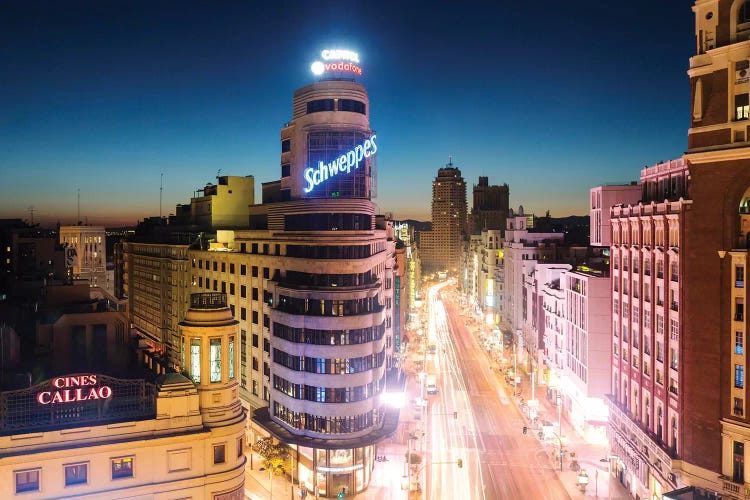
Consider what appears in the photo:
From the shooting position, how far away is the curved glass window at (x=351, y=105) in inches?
2876

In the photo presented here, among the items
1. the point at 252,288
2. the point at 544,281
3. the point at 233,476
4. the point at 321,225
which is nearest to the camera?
the point at 233,476

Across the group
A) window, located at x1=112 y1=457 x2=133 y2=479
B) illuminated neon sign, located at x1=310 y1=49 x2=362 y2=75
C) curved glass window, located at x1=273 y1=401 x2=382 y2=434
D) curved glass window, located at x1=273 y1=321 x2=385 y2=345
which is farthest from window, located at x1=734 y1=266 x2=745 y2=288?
window, located at x1=112 y1=457 x2=133 y2=479

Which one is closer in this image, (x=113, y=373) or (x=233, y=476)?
(x=233, y=476)

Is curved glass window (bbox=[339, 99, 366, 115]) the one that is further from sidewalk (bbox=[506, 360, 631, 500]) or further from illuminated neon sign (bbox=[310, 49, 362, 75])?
sidewalk (bbox=[506, 360, 631, 500])

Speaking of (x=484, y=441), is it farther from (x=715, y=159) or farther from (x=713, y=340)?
(x=715, y=159)

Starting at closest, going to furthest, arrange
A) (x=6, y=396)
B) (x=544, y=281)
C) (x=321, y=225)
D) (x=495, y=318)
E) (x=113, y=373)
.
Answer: (x=6, y=396) → (x=113, y=373) → (x=321, y=225) → (x=544, y=281) → (x=495, y=318)

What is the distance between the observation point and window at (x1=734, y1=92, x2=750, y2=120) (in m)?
48.8

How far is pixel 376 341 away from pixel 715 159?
4053cm

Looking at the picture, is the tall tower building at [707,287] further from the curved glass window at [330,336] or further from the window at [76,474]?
the window at [76,474]

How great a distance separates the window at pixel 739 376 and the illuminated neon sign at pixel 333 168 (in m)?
46.6

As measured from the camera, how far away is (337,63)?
74375 millimetres

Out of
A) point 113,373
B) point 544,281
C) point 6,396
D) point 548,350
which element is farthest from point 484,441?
point 6,396

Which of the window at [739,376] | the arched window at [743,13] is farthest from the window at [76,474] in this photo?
the arched window at [743,13]

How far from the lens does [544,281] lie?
116 m
